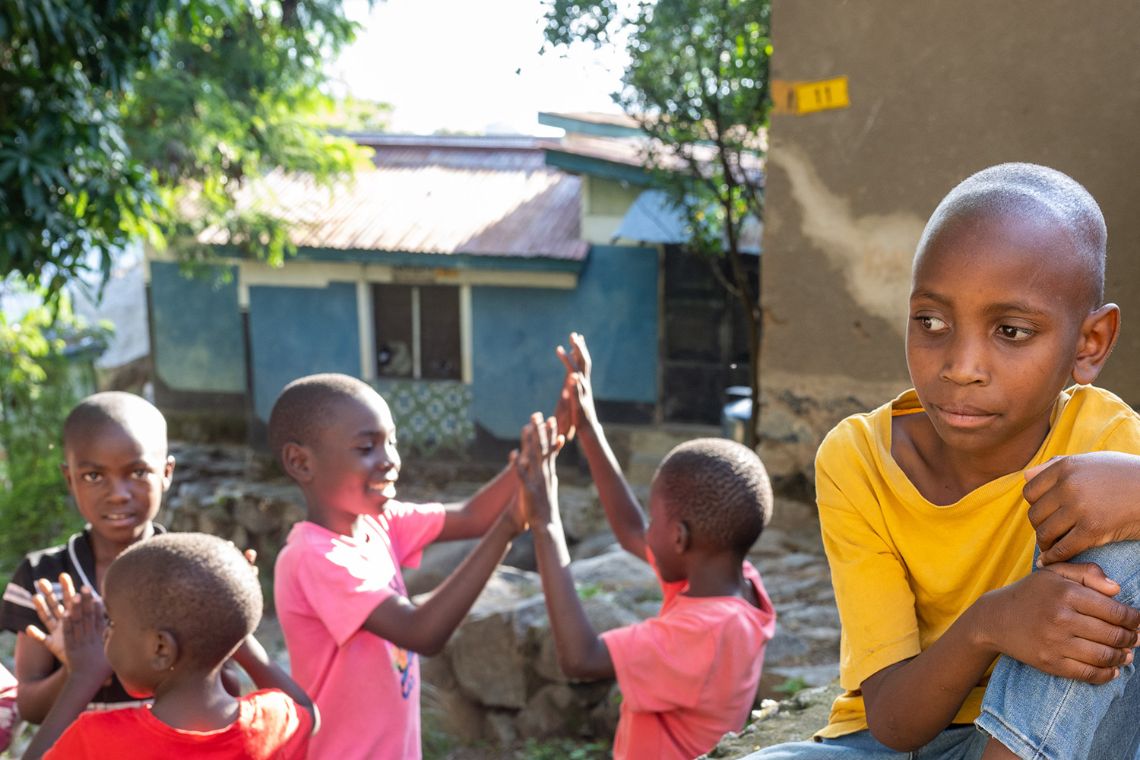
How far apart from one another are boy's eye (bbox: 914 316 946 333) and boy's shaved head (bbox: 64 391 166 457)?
5.62 feet

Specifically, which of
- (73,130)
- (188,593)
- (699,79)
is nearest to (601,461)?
(188,593)

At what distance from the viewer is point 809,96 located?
4363 millimetres

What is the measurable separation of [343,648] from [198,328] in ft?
33.3

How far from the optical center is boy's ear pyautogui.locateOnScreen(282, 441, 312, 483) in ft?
8.03

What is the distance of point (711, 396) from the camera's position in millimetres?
10094

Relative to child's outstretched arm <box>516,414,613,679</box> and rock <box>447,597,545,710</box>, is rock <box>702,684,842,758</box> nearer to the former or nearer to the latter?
child's outstretched arm <box>516,414,613,679</box>

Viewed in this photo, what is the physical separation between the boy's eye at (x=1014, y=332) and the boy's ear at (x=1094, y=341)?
10 centimetres

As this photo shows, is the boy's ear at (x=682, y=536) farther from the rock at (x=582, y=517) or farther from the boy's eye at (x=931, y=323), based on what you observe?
the rock at (x=582, y=517)

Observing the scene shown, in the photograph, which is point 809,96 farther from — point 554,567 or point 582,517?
point 582,517

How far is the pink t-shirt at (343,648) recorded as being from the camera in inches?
90.7

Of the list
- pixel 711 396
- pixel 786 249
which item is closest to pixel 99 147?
pixel 786 249

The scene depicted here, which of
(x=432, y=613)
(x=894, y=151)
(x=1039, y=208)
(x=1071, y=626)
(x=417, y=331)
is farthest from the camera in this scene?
(x=417, y=331)

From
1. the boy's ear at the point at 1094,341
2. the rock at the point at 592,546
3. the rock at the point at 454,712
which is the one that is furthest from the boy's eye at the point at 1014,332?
the rock at the point at 592,546

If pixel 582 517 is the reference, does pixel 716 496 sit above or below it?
above
